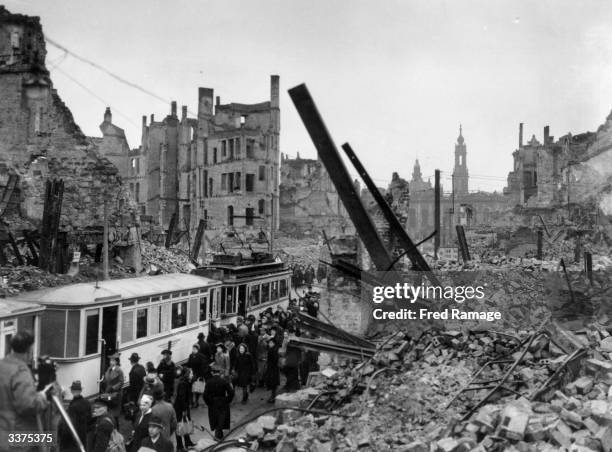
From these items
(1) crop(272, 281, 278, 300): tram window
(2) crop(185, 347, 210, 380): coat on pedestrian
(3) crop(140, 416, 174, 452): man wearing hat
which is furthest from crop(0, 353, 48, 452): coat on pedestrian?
(1) crop(272, 281, 278, 300): tram window

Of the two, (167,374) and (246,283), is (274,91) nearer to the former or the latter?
(246,283)

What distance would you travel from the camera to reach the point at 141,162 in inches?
2544

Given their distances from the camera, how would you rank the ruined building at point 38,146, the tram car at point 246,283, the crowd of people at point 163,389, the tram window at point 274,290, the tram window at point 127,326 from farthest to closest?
the tram window at point 274,290
the ruined building at point 38,146
the tram car at point 246,283
the tram window at point 127,326
the crowd of people at point 163,389

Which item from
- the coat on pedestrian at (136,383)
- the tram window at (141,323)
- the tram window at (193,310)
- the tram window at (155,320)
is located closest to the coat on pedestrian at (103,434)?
the coat on pedestrian at (136,383)

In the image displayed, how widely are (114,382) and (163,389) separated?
2307mm

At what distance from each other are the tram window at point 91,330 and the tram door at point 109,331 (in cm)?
23

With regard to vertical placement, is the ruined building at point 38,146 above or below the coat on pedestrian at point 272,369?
above

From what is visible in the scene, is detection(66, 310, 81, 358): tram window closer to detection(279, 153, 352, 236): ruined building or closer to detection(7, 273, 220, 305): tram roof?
detection(7, 273, 220, 305): tram roof

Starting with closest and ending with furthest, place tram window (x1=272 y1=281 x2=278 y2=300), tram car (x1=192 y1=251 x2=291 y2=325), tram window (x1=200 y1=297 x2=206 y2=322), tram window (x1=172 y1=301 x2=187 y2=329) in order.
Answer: tram window (x1=172 y1=301 x2=187 y2=329) < tram window (x1=200 y1=297 x2=206 y2=322) < tram car (x1=192 y1=251 x2=291 y2=325) < tram window (x1=272 y1=281 x2=278 y2=300)

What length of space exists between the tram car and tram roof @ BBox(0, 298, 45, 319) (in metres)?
7.23

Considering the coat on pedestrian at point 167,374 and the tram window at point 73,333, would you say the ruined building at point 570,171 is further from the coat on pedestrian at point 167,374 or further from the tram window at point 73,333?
the tram window at point 73,333

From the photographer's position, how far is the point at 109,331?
33.4 feet

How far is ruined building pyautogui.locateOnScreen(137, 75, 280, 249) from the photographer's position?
52.6 meters

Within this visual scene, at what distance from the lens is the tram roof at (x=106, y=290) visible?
9.30 metres
